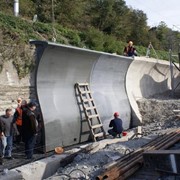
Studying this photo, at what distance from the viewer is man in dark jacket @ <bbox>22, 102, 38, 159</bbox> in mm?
10148

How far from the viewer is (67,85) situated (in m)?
13.2

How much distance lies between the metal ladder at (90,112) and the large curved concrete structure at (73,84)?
232 millimetres

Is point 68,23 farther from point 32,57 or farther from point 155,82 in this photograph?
point 32,57

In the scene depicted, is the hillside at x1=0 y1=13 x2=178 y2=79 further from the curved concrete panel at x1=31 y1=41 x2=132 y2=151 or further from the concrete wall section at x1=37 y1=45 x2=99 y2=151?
the concrete wall section at x1=37 y1=45 x2=99 y2=151

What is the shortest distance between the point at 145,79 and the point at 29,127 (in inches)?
442

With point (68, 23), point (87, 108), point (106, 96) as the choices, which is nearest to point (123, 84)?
point (106, 96)

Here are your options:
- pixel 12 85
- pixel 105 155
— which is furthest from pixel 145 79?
pixel 105 155

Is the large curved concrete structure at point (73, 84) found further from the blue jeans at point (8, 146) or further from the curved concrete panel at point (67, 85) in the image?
the blue jeans at point (8, 146)

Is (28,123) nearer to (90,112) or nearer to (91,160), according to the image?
(91,160)

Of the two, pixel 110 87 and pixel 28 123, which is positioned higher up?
pixel 110 87

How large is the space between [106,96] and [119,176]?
26.4 ft

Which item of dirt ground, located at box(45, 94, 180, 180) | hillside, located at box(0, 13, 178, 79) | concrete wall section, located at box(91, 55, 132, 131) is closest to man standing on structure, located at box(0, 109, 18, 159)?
hillside, located at box(0, 13, 178, 79)

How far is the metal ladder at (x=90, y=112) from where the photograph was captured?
1366 cm

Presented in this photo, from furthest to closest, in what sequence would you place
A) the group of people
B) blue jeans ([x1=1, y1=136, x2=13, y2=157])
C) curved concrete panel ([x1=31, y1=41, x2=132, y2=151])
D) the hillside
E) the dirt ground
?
curved concrete panel ([x1=31, y1=41, x2=132, y2=151])
the hillside
blue jeans ([x1=1, y1=136, x2=13, y2=157])
the group of people
the dirt ground
